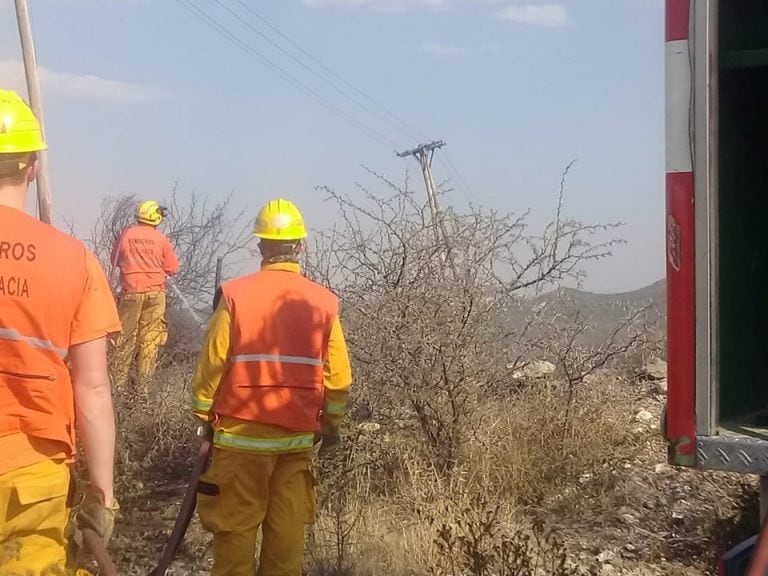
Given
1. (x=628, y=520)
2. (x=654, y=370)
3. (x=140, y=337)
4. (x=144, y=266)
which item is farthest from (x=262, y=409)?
(x=654, y=370)

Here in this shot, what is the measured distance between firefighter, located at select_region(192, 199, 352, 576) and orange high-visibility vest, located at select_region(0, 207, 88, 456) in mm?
1334

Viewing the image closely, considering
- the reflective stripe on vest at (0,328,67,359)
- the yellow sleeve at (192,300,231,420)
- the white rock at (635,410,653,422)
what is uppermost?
the reflective stripe on vest at (0,328,67,359)

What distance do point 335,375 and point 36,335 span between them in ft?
6.04

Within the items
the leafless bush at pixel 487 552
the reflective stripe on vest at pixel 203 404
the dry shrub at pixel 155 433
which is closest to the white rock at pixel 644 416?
the leafless bush at pixel 487 552

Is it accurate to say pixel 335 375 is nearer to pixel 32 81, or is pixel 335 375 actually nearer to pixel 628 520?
pixel 628 520

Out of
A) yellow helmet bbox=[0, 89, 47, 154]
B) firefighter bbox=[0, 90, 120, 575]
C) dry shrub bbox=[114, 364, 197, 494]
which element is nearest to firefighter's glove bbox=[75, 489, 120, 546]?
firefighter bbox=[0, 90, 120, 575]

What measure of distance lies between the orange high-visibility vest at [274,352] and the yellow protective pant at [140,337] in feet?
3.91

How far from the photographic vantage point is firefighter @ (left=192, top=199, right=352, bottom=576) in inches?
166

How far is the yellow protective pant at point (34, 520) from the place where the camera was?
274 centimetres

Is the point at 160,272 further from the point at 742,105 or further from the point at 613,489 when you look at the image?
the point at 742,105

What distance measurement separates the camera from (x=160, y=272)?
9594mm

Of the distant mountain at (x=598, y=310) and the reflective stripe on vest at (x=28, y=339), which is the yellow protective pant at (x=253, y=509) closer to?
the reflective stripe on vest at (x=28, y=339)

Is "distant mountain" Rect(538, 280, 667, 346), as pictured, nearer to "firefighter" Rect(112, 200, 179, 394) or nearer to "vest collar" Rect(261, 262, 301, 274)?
"vest collar" Rect(261, 262, 301, 274)

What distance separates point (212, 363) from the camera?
13.9 feet
